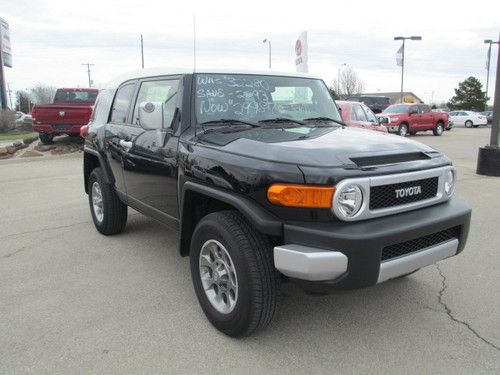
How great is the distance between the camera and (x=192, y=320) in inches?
133

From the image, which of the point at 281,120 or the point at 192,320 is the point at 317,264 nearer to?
the point at 192,320

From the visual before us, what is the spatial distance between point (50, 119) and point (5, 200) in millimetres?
6918

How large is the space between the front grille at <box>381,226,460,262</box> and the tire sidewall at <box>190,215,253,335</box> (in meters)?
0.85

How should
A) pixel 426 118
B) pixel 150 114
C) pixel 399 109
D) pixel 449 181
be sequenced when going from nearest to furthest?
pixel 449 181 < pixel 150 114 < pixel 399 109 < pixel 426 118

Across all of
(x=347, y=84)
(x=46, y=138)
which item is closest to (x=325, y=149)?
(x=46, y=138)

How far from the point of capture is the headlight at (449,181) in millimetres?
3293

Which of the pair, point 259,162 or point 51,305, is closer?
point 259,162

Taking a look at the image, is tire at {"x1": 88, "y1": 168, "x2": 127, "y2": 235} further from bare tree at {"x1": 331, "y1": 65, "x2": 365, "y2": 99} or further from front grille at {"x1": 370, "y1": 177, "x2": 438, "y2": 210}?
bare tree at {"x1": 331, "y1": 65, "x2": 365, "y2": 99}

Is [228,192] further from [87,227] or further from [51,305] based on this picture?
[87,227]

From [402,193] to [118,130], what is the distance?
2995mm

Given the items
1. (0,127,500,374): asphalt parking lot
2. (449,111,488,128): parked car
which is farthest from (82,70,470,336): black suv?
(449,111,488,128): parked car

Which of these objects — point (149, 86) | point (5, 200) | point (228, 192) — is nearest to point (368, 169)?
point (228, 192)

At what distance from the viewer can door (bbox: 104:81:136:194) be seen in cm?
468

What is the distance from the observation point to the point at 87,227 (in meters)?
5.89
